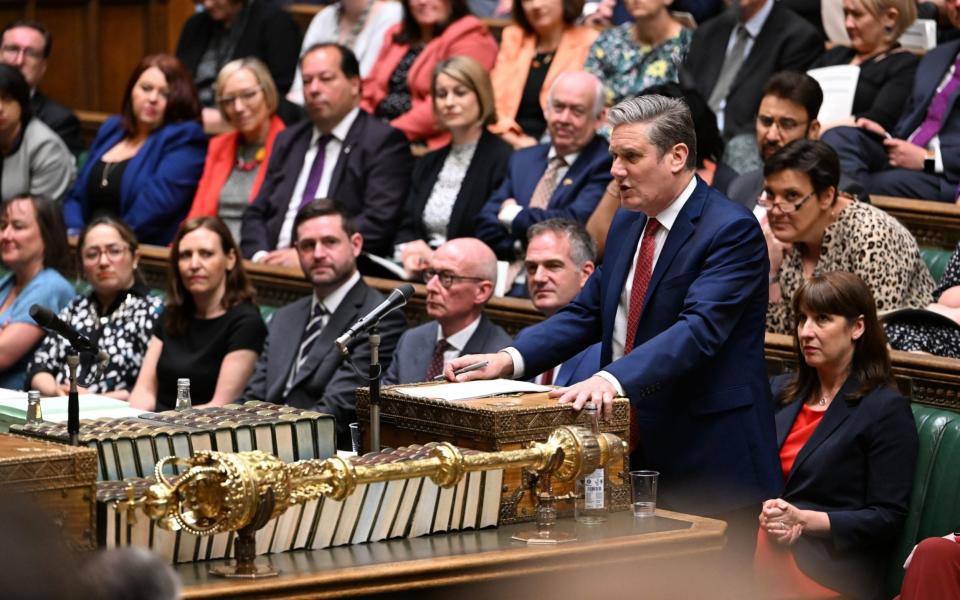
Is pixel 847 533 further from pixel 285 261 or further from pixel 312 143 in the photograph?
pixel 312 143

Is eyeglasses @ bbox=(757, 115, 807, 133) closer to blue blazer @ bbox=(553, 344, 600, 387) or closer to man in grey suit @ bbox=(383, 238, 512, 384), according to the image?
man in grey suit @ bbox=(383, 238, 512, 384)

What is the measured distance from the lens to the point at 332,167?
240 inches

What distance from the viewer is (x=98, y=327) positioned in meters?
5.17

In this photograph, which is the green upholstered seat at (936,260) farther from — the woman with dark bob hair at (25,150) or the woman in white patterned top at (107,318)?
the woman with dark bob hair at (25,150)

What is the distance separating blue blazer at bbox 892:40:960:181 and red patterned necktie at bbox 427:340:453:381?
1.91m

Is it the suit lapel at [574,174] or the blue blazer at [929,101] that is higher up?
the blue blazer at [929,101]

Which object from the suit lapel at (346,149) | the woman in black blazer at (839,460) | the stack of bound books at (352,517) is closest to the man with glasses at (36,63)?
the suit lapel at (346,149)

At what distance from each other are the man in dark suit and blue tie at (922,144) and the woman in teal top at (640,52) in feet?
2.81

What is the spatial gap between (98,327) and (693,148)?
2756mm

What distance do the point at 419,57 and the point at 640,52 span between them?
110 cm

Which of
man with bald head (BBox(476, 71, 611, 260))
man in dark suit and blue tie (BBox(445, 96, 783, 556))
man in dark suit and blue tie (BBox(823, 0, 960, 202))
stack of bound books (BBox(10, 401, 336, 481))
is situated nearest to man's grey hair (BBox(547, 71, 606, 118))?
man with bald head (BBox(476, 71, 611, 260))

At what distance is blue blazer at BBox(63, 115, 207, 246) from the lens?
21.5 feet

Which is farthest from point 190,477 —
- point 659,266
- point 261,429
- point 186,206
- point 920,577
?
point 186,206

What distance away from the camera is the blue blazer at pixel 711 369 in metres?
2.97
